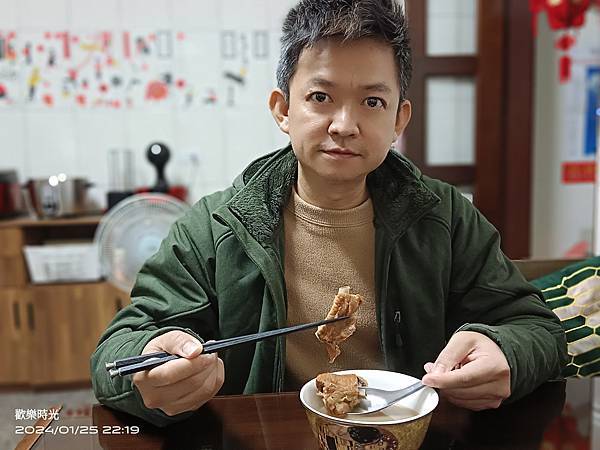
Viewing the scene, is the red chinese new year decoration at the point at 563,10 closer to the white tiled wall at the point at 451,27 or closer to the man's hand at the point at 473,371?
the white tiled wall at the point at 451,27

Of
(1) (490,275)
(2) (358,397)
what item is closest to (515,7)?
(1) (490,275)

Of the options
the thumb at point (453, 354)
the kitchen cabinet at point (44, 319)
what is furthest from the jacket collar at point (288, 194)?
the kitchen cabinet at point (44, 319)

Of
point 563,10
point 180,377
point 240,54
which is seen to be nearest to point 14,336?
point 240,54

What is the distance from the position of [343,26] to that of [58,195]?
235cm

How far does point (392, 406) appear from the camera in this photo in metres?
0.81

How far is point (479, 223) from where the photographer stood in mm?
1149

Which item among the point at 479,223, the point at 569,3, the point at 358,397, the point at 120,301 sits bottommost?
the point at 120,301

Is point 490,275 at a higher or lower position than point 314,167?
lower

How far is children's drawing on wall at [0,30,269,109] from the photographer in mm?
3160

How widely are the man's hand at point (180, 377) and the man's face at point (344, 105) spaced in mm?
354

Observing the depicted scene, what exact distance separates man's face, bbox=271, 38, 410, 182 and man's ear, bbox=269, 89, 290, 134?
58 millimetres

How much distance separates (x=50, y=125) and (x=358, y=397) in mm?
2836

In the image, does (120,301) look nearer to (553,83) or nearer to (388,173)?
(388,173)

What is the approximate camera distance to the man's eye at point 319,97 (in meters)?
0.95
